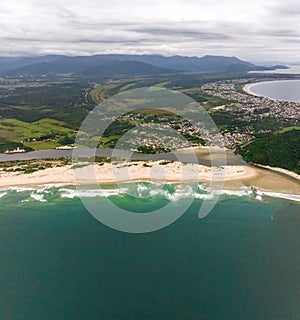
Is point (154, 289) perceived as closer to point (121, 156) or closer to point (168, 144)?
point (121, 156)

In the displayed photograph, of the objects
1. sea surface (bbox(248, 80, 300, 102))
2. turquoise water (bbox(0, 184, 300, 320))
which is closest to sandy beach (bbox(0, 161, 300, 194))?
turquoise water (bbox(0, 184, 300, 320))

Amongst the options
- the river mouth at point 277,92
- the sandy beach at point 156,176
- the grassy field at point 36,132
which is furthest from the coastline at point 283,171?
the river mouth at point 277,92

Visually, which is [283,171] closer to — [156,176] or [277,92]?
[156,176]

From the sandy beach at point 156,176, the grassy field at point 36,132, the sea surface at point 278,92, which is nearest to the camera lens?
the sandy beach at point 156,176

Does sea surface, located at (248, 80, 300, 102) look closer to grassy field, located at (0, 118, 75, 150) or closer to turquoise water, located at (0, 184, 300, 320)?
grassy field, located at (0, 118, 75, 150)

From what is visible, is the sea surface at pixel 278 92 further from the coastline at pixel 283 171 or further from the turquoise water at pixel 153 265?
the turquoise water at pixel 153 265
